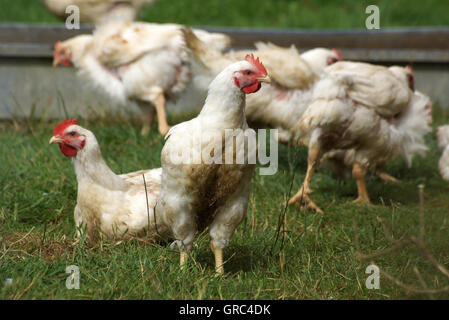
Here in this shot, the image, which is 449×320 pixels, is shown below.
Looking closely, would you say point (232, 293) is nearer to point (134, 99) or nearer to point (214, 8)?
point (134, 99)

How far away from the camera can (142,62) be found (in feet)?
20.3

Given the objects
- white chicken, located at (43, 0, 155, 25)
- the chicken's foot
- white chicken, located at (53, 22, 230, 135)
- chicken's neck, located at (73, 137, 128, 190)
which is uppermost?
white chicken, located at (43, 0, 155, 25)

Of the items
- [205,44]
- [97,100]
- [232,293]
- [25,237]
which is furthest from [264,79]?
[97,100]

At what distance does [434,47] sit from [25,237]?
240 inches

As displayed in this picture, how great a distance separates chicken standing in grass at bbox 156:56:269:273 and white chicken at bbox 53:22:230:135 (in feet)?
8.91

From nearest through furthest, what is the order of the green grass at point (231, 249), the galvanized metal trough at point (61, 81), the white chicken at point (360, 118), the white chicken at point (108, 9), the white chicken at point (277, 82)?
1. the green grass at point (231, 249)
2. the white chicken at point (360, 118)
3. the white chicken at point (277, 82)
4. the white chicken at point (108, 9)
5. the galvanized metal trough at point (61, 81)

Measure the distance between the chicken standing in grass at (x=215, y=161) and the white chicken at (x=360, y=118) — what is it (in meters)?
1.46

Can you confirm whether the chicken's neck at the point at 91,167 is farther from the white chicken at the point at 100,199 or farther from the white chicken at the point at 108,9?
the white chicken at the point at 108,9

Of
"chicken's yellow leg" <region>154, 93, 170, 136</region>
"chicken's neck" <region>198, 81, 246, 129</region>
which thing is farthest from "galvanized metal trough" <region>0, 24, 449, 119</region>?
"chicken's neck" <region>198, 81, 246, 129</region>

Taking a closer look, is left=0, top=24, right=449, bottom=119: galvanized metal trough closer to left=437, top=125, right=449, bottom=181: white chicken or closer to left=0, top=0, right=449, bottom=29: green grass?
left=437, top=125, right=449, bottom=181: white chicken

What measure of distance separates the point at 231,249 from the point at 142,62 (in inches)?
112

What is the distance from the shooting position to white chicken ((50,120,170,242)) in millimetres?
3803

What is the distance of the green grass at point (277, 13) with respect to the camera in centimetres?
1059

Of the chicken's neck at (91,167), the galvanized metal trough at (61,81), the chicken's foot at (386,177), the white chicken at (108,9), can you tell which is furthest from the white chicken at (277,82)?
the chicken's neck at (91,167)
